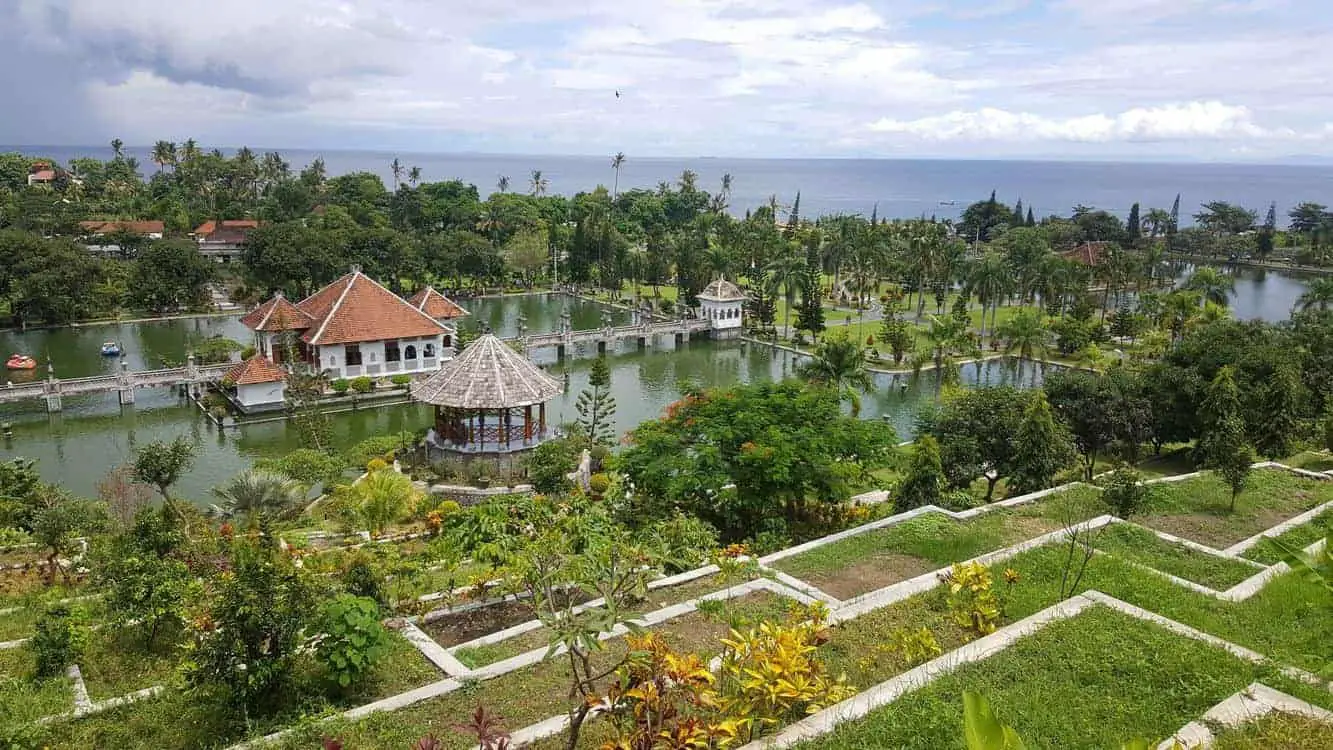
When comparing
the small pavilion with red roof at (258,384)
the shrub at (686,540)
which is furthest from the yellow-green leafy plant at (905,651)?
the small pavilion with red roof at (258,384)

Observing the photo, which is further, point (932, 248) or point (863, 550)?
point (932, 248)

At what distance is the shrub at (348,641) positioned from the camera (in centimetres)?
786

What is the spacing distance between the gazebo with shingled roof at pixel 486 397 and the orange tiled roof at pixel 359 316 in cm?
1015

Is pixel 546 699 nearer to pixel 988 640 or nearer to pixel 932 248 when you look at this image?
pixel 988 640

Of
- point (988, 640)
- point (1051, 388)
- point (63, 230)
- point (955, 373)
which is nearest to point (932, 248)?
point (955, 373)

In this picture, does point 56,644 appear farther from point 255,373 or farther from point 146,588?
point 255,373

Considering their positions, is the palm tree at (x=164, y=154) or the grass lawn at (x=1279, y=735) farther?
the palm tree at (x=164, y=154)

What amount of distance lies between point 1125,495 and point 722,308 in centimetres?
3065

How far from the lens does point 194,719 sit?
7668 mm

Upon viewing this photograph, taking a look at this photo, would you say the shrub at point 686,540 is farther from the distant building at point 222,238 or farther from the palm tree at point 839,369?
the distant building at point 222,238

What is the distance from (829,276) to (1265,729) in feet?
199

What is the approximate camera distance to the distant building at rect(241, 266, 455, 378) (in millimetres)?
31188

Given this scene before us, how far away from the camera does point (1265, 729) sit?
6.60 meters

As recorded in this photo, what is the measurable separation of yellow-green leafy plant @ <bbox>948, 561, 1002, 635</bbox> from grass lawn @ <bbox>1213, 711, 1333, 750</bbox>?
2.37 meters
